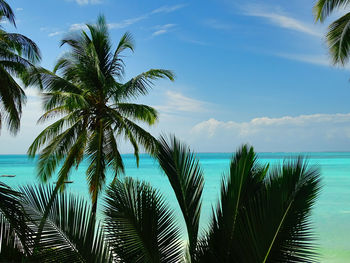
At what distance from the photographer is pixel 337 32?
443 inches

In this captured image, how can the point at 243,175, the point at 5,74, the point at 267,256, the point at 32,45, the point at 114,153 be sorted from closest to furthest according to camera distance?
the point at 267,256
the point at 243,175
the point at 5,74
the point at 32,45
the point at 114,153

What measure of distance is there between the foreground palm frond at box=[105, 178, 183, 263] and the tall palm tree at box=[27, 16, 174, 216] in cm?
704

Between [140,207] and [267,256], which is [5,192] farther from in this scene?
[267,256]

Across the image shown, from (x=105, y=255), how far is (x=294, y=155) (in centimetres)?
242

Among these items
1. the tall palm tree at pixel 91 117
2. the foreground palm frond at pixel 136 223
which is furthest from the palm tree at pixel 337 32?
the foreground palm frond at pixel 136 223

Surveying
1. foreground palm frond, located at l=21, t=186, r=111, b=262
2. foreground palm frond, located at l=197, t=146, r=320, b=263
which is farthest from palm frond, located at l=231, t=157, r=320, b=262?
foreground palm frond, located at l=21, t=186, r=111, b=262

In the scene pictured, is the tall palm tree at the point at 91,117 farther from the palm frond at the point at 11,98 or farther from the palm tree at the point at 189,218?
the palm tree at the point at 189,218

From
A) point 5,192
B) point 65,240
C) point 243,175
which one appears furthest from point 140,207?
point 5,192

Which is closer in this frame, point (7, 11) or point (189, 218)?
point (189, 218)

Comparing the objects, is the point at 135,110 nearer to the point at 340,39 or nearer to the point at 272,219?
the point at 340,39

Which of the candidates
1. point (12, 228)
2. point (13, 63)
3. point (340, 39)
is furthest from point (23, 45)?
point (340, 39)

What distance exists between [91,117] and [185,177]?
789 cm

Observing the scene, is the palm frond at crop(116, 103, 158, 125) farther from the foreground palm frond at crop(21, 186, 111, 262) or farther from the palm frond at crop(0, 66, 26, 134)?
the foreground palm frond at crop(21, 186, 111, 262)

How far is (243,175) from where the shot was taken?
430cm
